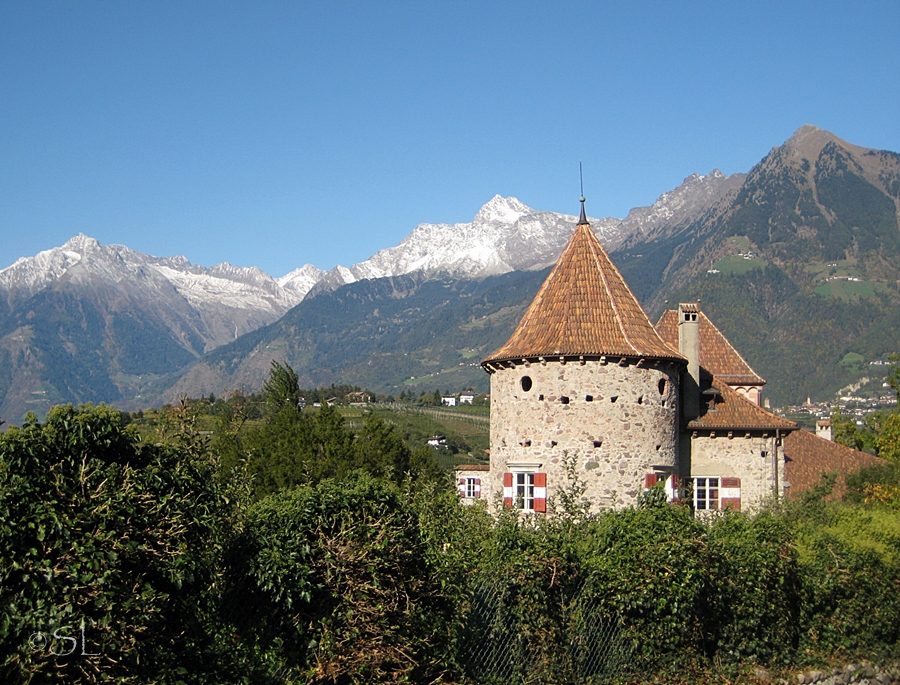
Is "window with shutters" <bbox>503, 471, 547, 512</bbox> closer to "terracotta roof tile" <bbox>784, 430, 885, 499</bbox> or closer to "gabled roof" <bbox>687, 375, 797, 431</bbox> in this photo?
"gabled roof" <bbox>687, 375, 797, 431</bbox>

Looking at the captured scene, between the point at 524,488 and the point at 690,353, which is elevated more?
the point at 690,353

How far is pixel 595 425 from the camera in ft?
77.4

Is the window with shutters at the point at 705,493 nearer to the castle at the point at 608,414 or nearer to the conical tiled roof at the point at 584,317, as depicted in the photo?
the castle at the point at 608,414

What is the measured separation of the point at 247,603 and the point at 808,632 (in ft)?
36.2

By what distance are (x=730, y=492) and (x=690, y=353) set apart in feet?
13.5

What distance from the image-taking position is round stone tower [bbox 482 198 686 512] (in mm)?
23594

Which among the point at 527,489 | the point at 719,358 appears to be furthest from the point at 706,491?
the point at 719,358

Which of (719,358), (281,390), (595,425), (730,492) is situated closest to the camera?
(595,425)

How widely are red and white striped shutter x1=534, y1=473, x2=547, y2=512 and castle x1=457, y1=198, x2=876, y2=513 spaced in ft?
0.08

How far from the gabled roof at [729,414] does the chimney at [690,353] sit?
27 cm

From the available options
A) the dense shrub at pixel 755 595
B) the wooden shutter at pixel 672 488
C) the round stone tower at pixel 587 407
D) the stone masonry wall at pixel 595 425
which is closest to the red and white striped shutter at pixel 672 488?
the wooden shutter at pixel 672 488

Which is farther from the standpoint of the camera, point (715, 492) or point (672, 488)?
point (715, 492)

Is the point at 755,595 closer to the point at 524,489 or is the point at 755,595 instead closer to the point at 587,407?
the point at 587,407

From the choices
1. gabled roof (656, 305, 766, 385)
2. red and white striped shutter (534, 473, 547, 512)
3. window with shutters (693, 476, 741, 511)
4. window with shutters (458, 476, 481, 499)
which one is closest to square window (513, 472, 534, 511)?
red and white striped shutter (534, 473, 547, 512)
